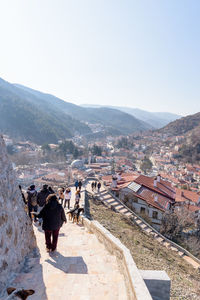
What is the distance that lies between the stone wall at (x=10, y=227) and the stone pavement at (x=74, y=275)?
239 millimetres

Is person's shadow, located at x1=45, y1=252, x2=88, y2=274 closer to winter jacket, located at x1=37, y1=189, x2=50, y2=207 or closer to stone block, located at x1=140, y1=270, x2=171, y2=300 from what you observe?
stone block, located at x1=140, y1=270, x2=171, y2=300

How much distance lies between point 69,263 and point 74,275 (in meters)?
0.57

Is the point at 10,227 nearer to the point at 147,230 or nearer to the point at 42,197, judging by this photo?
the point at 42,197

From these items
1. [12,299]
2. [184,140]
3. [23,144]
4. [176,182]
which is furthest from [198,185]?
[23,144]

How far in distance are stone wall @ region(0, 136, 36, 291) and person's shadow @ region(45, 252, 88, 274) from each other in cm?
60

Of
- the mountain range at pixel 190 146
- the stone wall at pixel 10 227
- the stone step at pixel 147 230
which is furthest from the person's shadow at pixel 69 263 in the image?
the mountain range at pixel 190 146

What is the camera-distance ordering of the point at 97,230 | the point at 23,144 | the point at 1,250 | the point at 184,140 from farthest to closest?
the point at 184,140 → the point at 23,144 → the point at 97,230 → the point at 1,250

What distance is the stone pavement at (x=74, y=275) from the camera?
2.81 metres

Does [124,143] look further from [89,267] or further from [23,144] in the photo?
[89,267]

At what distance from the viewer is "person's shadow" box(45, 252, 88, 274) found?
3.54m

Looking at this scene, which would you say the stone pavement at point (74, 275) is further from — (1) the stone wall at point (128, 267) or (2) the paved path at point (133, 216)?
(2) the paved path at point (133, 216)

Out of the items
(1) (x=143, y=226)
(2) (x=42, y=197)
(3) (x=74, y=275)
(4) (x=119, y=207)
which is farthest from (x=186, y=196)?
(3) (x=74, y=275)

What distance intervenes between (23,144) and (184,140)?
7848 cm

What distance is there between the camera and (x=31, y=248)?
426 centimetres
